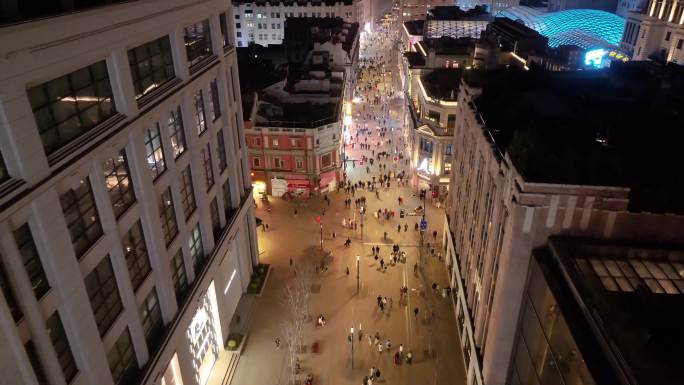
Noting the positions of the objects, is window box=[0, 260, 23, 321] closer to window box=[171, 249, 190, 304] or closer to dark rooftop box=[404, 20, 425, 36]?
window box=[171, 249, 190, 304]

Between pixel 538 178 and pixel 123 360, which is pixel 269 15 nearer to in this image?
pixel 538 178

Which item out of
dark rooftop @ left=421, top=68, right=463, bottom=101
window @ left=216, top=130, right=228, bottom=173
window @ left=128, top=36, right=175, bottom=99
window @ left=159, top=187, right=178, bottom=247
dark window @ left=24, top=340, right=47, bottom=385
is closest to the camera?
dark window @ left=24, top=340, right=47, bottom=385

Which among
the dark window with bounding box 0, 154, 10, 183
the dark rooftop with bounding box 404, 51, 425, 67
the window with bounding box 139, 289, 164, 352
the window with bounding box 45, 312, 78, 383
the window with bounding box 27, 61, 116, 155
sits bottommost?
the window with bounding box 139, 289, 164, 352

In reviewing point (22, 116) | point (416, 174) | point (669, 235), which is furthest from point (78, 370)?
point (416, 174)

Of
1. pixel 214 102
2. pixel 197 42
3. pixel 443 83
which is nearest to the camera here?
pixel 197 42

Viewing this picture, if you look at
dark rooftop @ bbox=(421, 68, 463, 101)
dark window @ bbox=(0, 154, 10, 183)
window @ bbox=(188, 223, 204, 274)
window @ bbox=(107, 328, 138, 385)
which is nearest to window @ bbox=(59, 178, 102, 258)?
dark window @ bbox=(0, 154, 10, 183)

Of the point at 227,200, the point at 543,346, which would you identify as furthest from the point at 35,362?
the point at 227,200
